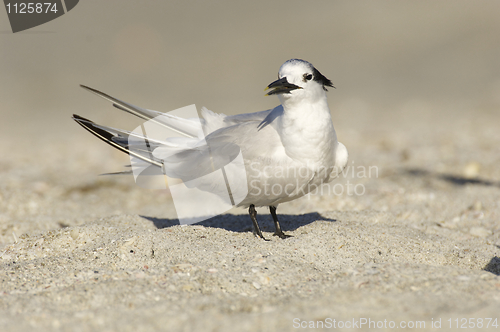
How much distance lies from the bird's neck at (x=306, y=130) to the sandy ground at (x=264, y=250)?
626 mm

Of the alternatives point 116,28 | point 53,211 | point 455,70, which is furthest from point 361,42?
point 53,211

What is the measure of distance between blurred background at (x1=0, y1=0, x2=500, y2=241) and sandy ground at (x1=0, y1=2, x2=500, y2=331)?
0.29 feet

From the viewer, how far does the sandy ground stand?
2096mm

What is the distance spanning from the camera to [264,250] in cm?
302

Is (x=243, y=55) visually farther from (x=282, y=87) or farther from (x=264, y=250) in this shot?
(x=264, y=250)

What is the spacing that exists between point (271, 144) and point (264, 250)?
0.82m

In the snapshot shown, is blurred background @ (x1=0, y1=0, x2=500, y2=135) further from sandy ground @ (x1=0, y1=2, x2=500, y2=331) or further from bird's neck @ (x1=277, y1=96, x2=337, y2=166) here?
bird's neck @ (x1=277, y1=96, x2=337, y2=166)

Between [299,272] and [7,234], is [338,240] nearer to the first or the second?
[299,272]

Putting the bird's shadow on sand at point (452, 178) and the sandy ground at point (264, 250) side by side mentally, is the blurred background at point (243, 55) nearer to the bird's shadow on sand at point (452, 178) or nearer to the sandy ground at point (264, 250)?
the sandy ground at point (264, 250)

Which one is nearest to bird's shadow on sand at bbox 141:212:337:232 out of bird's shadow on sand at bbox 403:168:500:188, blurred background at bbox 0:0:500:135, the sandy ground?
the sandy ground

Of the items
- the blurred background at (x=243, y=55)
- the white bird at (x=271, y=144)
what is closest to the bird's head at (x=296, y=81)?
the white bird at (x=271, y=144)

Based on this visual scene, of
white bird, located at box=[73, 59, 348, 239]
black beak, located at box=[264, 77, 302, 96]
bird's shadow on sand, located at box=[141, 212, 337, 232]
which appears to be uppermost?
black beak, located at box=[264, 77, 302, 96]

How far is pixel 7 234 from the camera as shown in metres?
4.10

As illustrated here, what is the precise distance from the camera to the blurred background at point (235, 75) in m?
6.71
